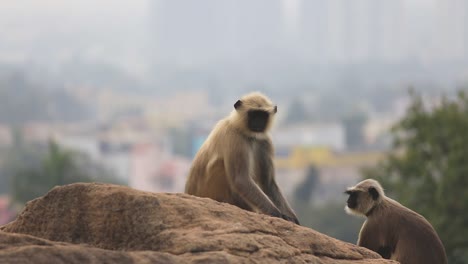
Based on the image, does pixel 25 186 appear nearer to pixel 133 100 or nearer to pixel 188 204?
pixel 188 204

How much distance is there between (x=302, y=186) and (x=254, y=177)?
292 ft

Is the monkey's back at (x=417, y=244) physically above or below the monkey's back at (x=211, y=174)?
below

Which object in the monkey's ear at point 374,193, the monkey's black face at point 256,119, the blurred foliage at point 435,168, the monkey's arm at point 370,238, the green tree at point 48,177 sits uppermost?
the monkey's black face at point 256,119

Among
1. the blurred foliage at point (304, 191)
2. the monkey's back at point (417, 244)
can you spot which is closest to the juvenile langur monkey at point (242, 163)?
the monkey's back at point (417, 244)

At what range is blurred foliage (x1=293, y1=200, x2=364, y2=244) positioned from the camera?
6037 centimetres

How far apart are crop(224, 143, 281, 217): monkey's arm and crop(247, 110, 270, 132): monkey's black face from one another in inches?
10.7

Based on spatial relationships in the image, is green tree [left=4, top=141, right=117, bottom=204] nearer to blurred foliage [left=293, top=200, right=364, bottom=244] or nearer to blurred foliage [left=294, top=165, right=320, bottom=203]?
blurred foliage [left=293, top=200, right=364, bottom=244]

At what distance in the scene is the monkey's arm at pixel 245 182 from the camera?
7.88 m

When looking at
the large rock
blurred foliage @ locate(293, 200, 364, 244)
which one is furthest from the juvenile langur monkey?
blurred foliage @ locate(293, 200, 364, 244)

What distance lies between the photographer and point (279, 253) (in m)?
5.18

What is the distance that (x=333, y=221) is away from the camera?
65.5 m

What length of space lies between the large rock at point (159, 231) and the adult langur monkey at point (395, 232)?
1.35 meters

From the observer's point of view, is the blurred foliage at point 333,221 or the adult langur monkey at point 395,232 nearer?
the adult langur monkey at point 395,232

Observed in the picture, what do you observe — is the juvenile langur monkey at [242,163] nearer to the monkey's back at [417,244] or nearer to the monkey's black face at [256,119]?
the monkey's black face at [256,119]
